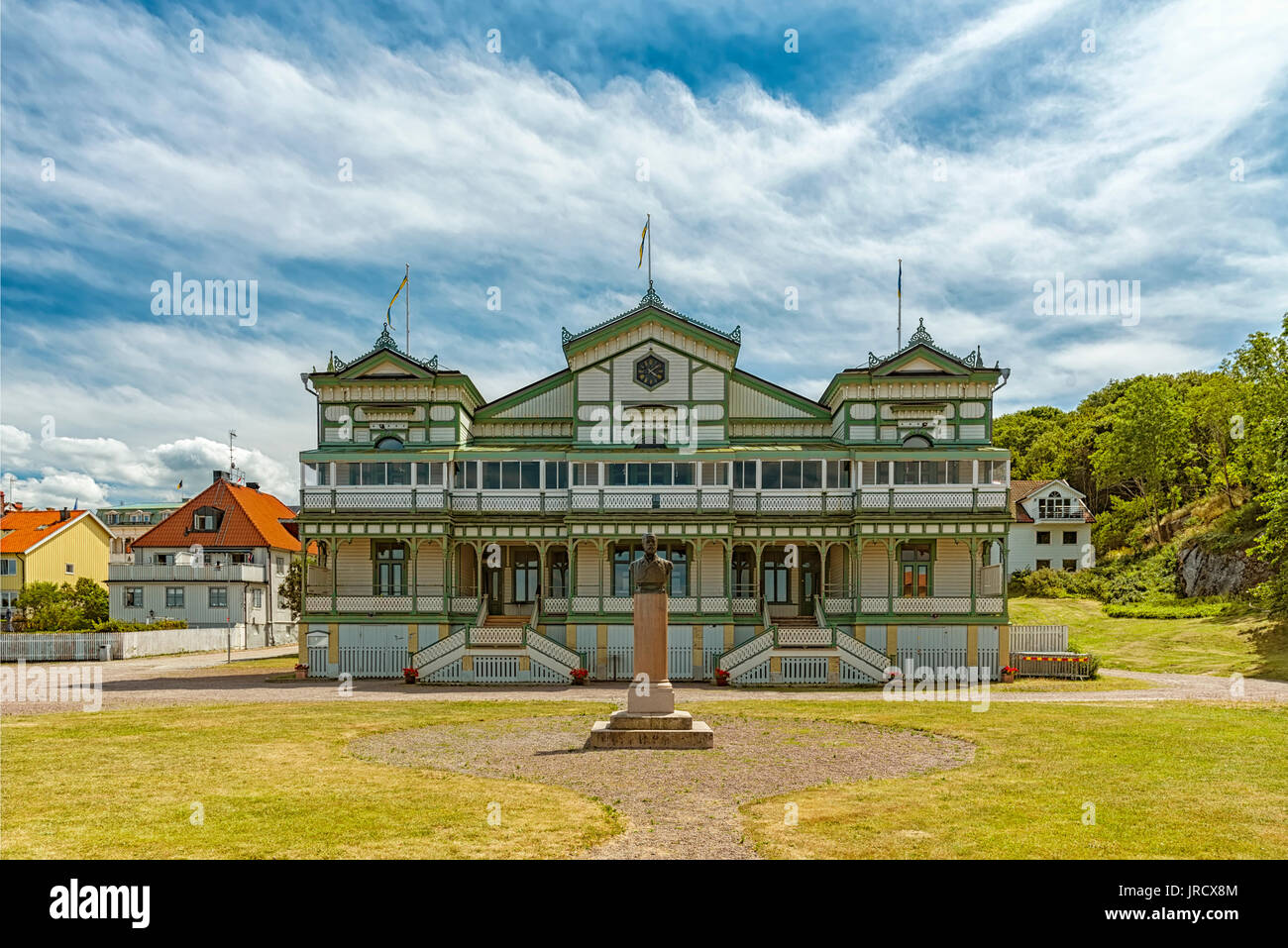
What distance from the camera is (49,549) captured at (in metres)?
61.1

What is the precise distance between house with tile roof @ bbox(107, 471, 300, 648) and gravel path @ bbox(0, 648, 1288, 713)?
1859 cm

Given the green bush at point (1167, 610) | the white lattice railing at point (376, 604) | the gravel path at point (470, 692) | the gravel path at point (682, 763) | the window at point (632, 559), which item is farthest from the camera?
the green bush at point (1167, 610)

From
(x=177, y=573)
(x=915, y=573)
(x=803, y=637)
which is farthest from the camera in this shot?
(x=177, y=573)

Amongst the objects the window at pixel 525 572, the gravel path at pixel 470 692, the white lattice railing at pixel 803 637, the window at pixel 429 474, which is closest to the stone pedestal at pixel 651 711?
the gravel path at pixel 470 692

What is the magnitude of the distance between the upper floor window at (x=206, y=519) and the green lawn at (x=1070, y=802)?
51.1 meters

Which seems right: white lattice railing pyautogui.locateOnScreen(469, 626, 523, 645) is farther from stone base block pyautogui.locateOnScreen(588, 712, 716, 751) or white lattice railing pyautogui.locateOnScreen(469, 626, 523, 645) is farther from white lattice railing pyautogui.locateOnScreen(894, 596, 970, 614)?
stone base block pyautogui.locateOnScreen(588, 712, 716, 751)

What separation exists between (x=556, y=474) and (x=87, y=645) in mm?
25424

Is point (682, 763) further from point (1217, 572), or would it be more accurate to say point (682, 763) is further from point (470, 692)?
point (1217, 572)

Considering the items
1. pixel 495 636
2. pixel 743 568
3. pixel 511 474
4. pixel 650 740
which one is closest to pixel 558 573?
pixel 511 474

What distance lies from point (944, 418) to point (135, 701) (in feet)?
105

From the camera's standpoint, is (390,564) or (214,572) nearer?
(390,564)

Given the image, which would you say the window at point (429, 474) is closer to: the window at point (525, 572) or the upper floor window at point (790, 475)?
the window at point (525, 572)

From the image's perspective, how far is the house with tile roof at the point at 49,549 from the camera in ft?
192
